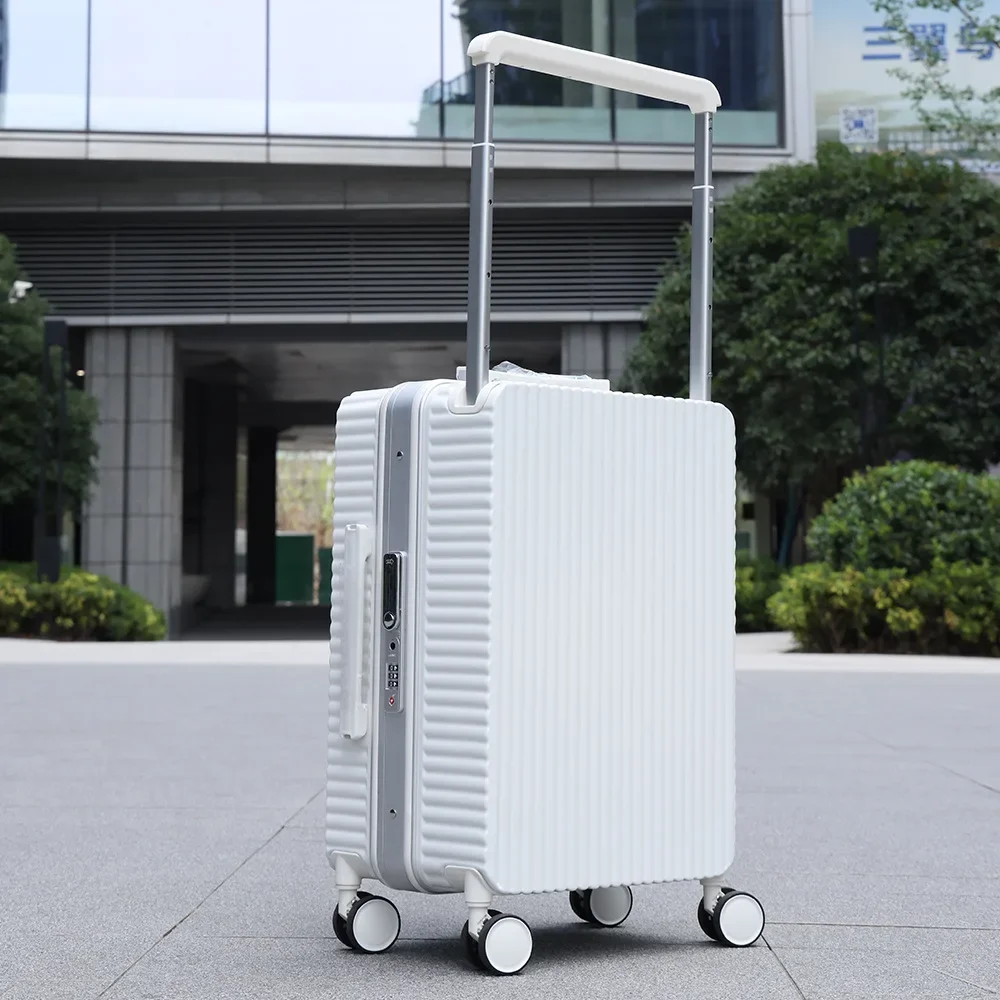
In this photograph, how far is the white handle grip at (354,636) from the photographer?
3867mm

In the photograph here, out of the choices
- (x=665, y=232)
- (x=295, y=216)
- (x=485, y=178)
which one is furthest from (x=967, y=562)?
(x=485, y=178)

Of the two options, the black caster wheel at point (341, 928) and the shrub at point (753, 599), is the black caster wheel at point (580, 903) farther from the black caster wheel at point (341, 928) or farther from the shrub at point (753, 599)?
the shrub at point (753, 599)

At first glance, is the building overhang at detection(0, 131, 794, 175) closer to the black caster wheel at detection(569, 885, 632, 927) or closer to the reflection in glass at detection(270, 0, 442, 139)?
the reflection in glass at detection(270, 0, 442, 139)

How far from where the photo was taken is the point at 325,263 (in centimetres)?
2941

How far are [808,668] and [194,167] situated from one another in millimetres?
16033

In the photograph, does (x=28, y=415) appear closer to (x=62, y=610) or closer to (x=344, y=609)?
(x=62, y=610)

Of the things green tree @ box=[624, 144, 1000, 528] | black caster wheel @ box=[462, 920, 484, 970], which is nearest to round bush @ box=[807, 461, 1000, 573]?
green tree @ box=[624, 144, 1000, 528]

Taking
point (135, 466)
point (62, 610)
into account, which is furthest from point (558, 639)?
point (135, 466)

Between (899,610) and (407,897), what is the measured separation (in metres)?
15.1

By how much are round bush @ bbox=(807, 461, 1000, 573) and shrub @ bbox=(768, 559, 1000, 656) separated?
188 mm

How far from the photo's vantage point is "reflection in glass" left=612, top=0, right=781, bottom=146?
27.6m

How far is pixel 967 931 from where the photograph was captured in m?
4.33

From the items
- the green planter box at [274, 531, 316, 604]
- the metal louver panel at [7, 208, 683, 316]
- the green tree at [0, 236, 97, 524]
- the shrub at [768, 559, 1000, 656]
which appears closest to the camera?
the shrub at [768, 559, 1000, 656]

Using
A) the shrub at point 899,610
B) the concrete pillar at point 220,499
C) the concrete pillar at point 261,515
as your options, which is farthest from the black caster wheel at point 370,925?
the concrete pillar at point 261,515
